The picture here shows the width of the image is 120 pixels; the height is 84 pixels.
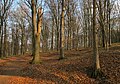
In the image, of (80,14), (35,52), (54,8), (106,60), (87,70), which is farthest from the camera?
(80,14)

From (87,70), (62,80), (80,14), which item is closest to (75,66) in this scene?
(87,70)

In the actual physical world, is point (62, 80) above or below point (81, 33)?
below

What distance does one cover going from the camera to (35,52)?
2298cm

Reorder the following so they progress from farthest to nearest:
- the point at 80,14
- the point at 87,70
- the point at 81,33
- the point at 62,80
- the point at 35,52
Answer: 1. the point at 81,33
2. the point at 80,14
3. the point at 35,52
4. the point at 87,70
5. the point at 62,80

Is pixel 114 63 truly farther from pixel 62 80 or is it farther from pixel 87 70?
pixel 62 80

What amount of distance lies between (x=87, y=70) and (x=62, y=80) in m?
2.29

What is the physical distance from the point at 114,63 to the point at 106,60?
3.73 ft

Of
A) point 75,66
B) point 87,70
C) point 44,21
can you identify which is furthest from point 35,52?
point 44,21

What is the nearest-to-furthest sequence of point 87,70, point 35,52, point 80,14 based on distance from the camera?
point 87,70
point 35,52
point 80,14

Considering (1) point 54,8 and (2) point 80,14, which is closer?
(1) point 54,8

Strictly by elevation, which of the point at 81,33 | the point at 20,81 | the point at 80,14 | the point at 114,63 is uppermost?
the point at 80,14

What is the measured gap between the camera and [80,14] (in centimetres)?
5250

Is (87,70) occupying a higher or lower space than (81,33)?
lower

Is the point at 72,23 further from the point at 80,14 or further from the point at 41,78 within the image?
the point at 41,78
